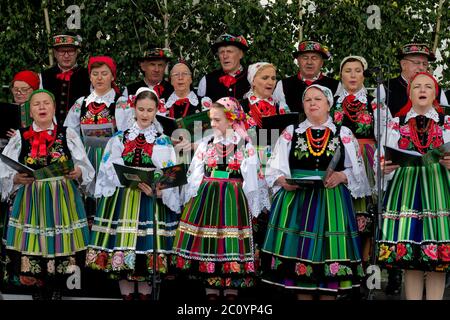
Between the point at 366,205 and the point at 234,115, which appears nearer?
the point at 234,115

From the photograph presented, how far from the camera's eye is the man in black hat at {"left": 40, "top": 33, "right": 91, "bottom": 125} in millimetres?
8719

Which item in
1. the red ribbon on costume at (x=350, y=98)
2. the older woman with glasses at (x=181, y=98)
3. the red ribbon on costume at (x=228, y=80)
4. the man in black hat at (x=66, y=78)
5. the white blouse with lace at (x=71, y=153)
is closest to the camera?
the white blouse with lace at (x=71, y=153)

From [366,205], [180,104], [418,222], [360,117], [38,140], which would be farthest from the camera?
[180,104]

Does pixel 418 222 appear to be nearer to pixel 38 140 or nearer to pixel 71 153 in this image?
pixel 71 153

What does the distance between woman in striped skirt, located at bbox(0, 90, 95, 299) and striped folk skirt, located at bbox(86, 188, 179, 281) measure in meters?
0.26

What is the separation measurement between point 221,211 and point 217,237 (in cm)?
19

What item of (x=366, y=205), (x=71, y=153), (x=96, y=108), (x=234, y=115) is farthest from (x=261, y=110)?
(x=71, y=153)

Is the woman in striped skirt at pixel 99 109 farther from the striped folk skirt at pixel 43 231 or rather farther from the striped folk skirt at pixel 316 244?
the striped folk skirt at pixel 316 244

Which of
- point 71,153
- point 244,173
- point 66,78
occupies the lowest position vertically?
point 244,173

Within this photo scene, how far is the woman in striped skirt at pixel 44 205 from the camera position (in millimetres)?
7297

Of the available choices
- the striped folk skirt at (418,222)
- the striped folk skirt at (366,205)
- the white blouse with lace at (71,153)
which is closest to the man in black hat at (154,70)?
the white blouse with lace at (71,153)

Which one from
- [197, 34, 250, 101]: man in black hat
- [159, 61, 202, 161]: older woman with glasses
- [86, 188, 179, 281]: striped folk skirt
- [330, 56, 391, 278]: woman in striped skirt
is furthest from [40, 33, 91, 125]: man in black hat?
[330, 56, 391, 278]: woman in striped skirt

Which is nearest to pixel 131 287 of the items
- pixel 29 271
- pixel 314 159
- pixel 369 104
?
pixel 29 271

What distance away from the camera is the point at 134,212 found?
7.14 meters
